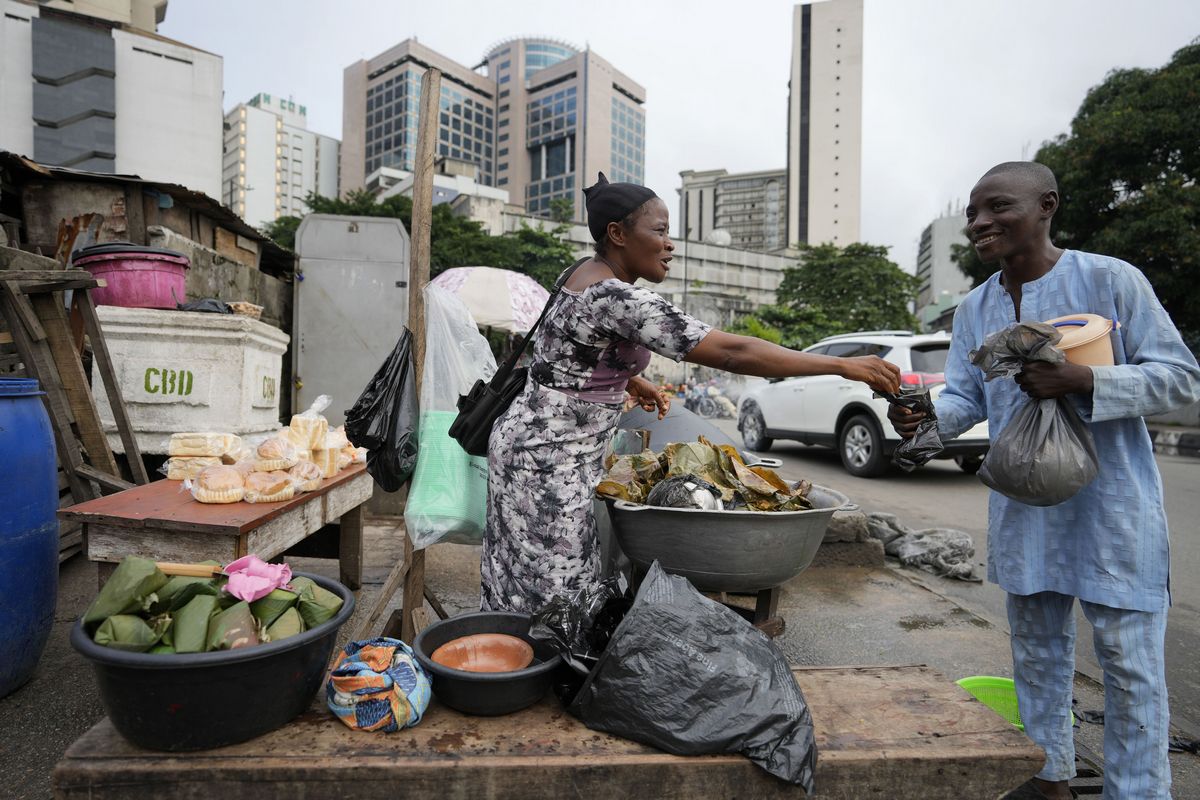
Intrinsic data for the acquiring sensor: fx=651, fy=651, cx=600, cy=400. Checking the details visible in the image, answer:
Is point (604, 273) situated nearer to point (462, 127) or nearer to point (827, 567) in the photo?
point (827, 567)

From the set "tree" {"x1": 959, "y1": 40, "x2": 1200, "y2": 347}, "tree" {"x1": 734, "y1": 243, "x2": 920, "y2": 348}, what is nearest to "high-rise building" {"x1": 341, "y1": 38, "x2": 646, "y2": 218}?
"tree" {"x1": 734, "y1": 243, "x2": 920, "y2": 348}

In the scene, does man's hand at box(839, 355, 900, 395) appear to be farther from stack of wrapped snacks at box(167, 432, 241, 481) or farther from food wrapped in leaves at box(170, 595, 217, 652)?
stack of wrapped snacks at box(167, 432, 241, 481)

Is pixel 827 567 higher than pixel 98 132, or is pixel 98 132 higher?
pixel 98 132

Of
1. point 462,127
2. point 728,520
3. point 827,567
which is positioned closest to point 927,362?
point 827,567

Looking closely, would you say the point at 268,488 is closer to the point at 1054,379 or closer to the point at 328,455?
the point at 328,455

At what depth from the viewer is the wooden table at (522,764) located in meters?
1.33

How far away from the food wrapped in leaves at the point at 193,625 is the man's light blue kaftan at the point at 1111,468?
2.08 m

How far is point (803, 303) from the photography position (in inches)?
1430

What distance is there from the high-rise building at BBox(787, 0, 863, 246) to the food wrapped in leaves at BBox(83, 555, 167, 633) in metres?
68.8

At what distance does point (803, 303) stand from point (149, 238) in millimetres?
34719

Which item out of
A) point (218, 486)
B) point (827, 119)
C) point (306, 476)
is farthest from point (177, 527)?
point (827, 119)

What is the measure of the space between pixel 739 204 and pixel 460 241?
76672 mm

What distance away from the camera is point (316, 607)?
1576mm

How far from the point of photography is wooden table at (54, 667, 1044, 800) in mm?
1334
